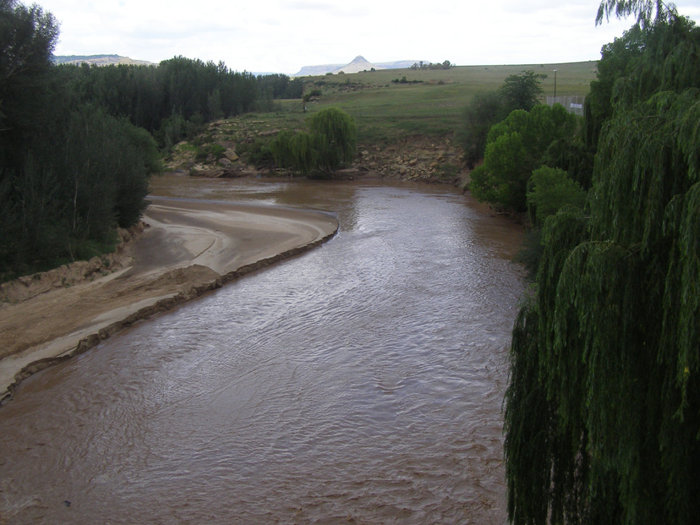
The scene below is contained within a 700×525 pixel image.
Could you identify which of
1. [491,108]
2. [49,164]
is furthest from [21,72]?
[491,108]

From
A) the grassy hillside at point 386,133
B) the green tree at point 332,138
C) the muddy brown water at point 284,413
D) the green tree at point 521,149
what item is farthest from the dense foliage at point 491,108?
the muddy brown water at point 284,413

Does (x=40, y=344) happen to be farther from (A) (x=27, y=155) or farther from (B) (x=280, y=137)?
(B) (x=280, y=137)

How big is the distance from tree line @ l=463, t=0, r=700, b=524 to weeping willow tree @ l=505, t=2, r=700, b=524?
1 cm

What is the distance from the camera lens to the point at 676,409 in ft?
16.0

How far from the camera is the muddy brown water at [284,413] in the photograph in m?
9.66

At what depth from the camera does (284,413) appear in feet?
41.1

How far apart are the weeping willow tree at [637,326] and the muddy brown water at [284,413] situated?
425 cm

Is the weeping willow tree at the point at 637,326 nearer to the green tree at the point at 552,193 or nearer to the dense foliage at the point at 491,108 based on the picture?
the green tree at the point at 552,193

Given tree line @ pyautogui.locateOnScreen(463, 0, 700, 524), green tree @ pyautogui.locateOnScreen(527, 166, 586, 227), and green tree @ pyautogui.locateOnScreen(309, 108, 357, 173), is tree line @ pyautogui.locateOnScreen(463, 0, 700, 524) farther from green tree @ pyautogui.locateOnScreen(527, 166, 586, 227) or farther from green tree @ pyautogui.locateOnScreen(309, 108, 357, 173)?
green tree @ pyautogui.locateOnScreen(309, 108, 357, 173)

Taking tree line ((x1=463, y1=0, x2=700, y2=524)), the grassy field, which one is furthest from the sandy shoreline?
the grassy field

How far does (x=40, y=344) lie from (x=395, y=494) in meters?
10.9

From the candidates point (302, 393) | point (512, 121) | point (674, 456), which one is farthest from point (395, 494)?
point (512, 121)

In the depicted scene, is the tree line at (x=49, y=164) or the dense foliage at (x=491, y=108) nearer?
the tree line at (x=49, y=164)

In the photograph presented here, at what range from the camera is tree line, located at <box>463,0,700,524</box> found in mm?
4816
